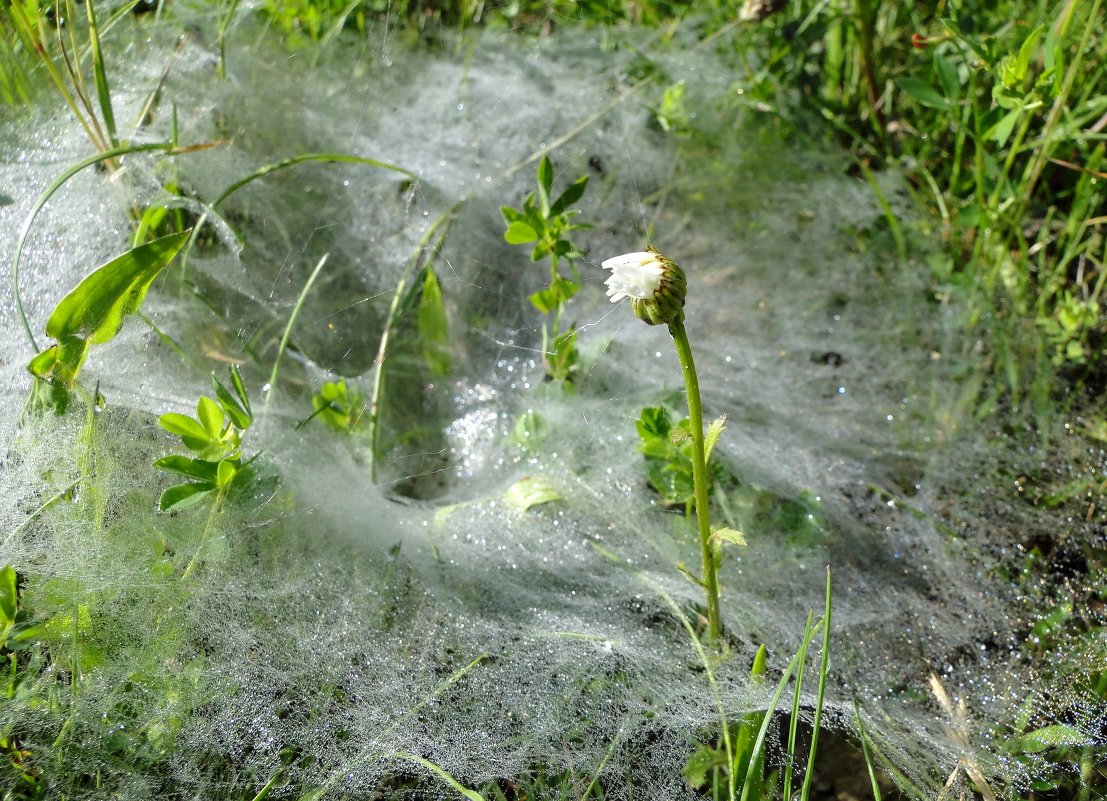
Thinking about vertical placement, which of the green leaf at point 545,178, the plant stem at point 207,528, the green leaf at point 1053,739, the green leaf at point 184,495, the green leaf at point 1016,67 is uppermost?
the green leaf at point 1016,67

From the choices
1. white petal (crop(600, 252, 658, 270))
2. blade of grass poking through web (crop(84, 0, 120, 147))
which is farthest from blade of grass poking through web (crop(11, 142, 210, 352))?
white petal (crop(600, 252, 658, 270))

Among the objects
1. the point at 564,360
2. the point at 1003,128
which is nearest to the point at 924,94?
the point at 1003,128

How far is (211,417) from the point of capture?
1750 millimetres

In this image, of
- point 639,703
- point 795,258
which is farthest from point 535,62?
point 639,703

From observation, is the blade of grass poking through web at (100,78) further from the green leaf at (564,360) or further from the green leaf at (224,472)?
the green leaf at (564,360)

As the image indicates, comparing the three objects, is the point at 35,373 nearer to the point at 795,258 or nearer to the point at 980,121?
the point at 795,258

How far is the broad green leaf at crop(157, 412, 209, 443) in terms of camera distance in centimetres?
171

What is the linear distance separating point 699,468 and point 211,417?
967 millimetres

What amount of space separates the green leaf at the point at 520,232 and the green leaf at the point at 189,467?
2.72 ft

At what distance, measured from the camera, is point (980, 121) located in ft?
7.95

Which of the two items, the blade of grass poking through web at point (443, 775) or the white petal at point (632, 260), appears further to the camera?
the blade of grass poking through web at point (443, 775)

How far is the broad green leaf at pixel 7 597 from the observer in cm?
159

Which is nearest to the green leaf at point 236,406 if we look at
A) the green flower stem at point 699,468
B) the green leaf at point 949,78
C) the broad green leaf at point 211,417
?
the broad green leaf at point 211,417

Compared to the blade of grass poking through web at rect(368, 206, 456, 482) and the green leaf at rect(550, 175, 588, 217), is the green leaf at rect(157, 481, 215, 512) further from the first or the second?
the green leaf at rect(550, 175, 588, 217)
